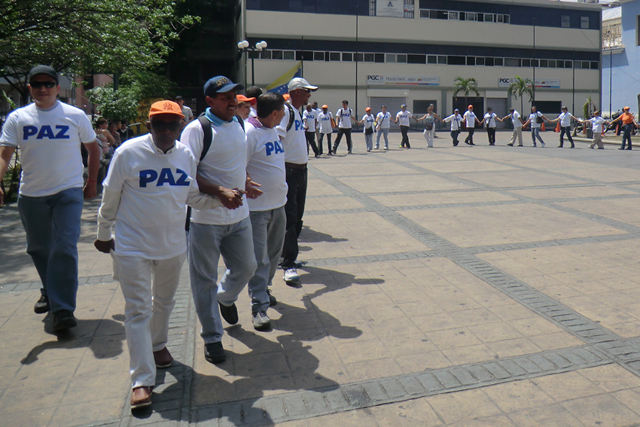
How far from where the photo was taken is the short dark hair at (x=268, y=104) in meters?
4.54

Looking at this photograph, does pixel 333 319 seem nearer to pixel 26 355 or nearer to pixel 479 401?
pixel 479 401

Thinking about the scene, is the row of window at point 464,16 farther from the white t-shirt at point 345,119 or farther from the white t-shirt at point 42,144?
the white t-shirt at point 42,144

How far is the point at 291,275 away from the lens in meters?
5.56

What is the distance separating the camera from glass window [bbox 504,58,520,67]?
51438 millimetres

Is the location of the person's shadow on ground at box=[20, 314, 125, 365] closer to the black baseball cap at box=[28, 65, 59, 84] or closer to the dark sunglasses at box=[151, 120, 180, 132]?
the dark sunglasses at box=[151, 120, 180, 132]

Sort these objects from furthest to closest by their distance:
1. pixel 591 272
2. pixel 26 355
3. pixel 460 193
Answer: pixel 460 193 → pixel 591 272 → pixel 26 355

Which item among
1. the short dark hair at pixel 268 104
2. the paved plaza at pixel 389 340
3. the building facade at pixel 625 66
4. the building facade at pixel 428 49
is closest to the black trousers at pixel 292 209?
the paved plaza at pixel 389 340

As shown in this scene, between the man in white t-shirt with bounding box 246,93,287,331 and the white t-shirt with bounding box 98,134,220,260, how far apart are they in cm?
117

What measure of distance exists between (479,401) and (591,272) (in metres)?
3.01

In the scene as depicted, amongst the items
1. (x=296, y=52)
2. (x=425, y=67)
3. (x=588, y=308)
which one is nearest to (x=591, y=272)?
(x=588, y=308)

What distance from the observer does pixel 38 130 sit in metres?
4.41

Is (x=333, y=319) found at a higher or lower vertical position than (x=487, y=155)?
lower

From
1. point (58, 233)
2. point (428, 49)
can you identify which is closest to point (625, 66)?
point (428, 49)

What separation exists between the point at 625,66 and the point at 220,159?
5472cm
